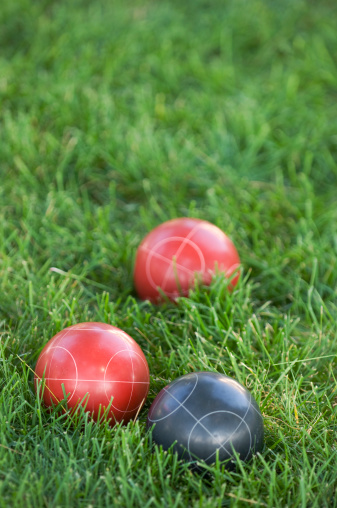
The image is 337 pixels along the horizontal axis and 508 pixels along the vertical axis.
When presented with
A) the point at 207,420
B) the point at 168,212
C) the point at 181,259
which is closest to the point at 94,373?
the point at 207,420

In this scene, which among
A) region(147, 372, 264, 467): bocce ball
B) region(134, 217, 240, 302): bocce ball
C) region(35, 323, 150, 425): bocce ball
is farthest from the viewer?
region(134, 217, 240, 302): bocce ball

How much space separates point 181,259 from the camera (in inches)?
115

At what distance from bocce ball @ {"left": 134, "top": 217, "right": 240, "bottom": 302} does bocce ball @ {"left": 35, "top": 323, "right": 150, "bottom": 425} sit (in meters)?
0.61

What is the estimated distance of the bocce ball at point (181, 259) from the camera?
2.92 m

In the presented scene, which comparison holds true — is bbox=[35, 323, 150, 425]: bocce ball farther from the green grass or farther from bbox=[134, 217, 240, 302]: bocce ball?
bbox=[134, 217, 240, 302]: bocce ball

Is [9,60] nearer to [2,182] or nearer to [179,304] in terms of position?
[2,182]

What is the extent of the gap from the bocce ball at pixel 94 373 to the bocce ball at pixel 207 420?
0.16 metres

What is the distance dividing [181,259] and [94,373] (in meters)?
0.84

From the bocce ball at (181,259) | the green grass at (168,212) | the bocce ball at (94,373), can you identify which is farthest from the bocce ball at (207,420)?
the bocce ball at (181,259)

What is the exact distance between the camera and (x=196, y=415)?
2102mm

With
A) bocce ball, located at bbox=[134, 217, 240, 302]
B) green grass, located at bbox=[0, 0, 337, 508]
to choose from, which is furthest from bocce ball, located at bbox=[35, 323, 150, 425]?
bocce ball, located at bbox=[134, 217, 240, 302]

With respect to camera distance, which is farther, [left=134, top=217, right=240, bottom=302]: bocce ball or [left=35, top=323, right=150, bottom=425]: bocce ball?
[left=134, top=217, right=240, bottom=302]: bocce ball

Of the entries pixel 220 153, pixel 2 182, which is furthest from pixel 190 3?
pixel 2 182

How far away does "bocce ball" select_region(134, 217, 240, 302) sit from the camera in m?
2.92
